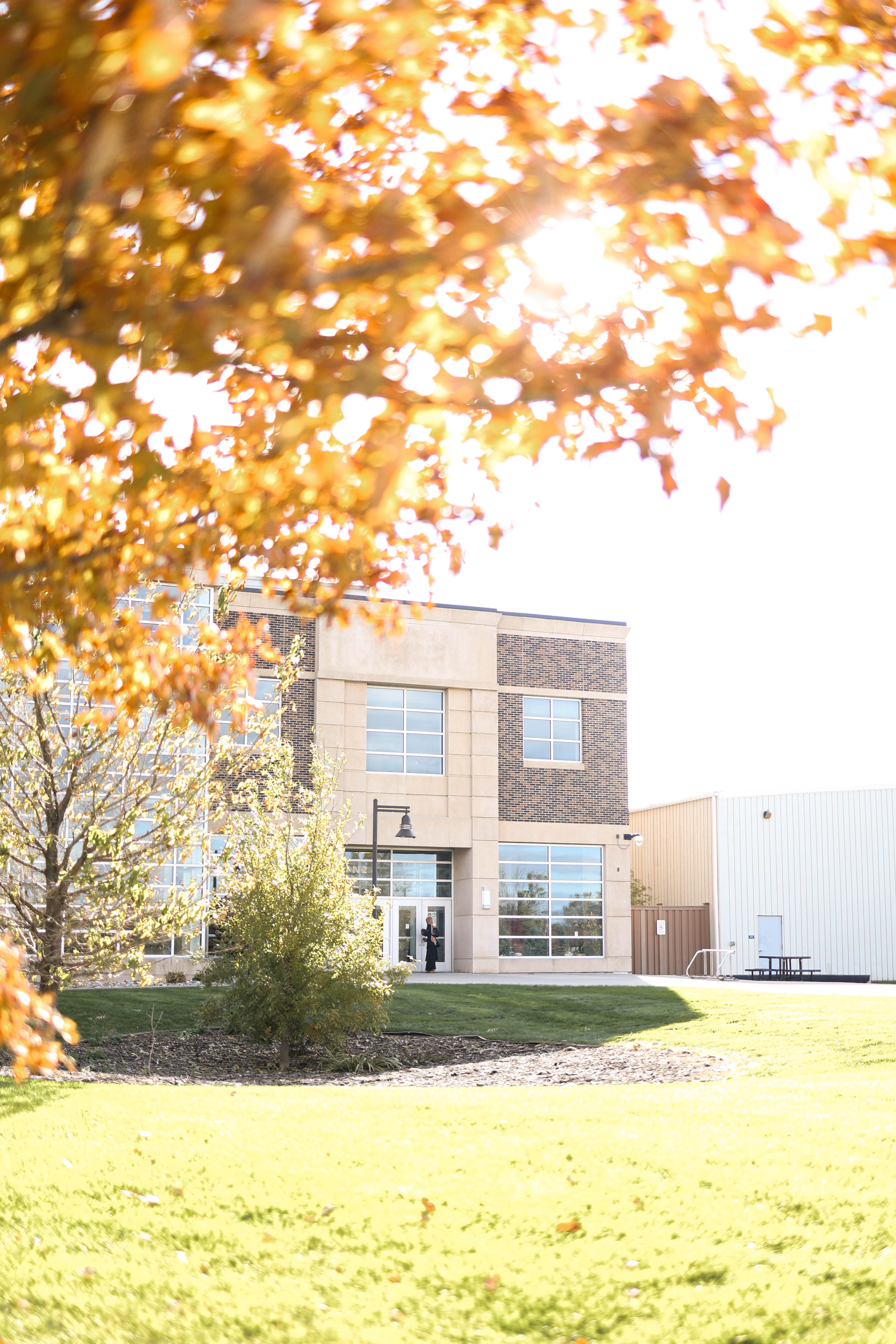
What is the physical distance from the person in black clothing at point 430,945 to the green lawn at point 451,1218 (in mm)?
23872

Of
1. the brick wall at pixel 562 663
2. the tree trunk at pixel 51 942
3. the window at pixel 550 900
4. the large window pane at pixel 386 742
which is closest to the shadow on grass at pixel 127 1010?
the tree trunk at pixel 51 942

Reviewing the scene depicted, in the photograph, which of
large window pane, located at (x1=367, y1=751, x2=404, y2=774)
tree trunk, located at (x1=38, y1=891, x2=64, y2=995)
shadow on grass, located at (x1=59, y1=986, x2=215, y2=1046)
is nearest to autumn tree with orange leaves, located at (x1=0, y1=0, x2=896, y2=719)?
tree trunk, located at (x1=38, y1=891, x2=64, y2=995)

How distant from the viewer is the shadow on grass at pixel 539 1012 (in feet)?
55.4

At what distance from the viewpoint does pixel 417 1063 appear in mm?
14203


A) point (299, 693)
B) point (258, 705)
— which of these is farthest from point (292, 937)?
point (299, 693)

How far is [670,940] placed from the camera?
129 feet

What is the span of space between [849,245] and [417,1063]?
12.5 meters

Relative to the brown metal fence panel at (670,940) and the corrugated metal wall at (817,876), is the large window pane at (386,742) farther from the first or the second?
the corrugated metal wall at (817,876)

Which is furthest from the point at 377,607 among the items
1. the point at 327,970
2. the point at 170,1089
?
the point at 327,970

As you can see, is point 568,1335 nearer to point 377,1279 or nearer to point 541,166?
point 377,1279

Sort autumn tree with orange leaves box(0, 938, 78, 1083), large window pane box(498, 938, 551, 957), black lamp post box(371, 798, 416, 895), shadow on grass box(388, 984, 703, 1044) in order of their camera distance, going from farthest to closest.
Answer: large window pane box(498, 938, 551, 957) → black lamp post box(371, 798, 416, 895) → shadow on grass box(388, 984, 703, 1044) → autumn tree with orange leaves box(0, 938, 78, 1083)

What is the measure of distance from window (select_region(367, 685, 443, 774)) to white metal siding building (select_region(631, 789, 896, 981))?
36.9 feet

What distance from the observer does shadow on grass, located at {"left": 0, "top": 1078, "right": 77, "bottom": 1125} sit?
8.76 m

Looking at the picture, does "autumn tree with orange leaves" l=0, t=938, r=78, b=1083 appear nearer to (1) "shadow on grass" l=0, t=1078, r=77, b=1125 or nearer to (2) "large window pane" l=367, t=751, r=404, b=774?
(1) "shadow on grass" l=0, t=1078, r=77, b=1125
